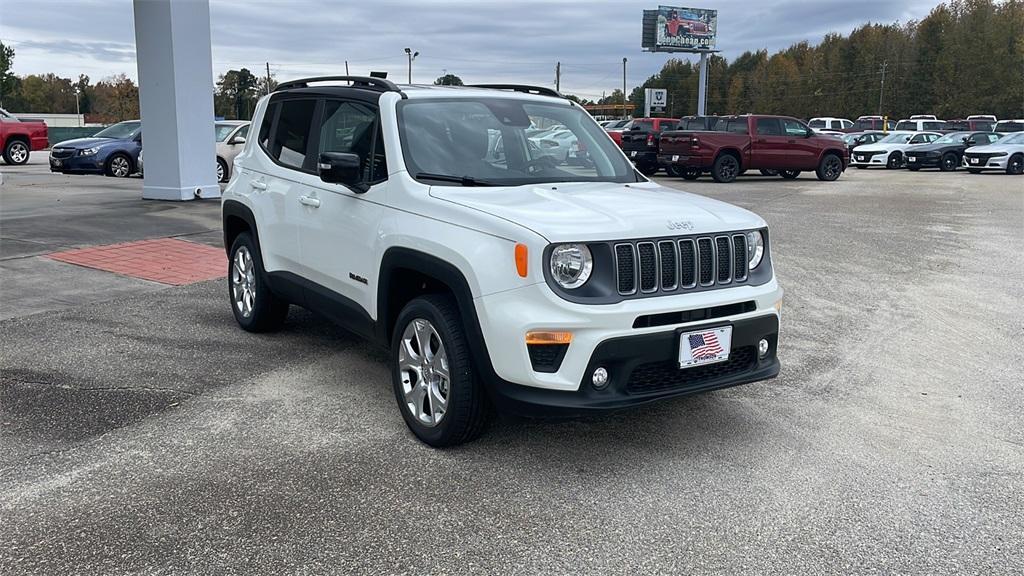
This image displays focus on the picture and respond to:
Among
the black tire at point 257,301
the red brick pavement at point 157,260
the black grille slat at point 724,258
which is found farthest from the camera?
the red brick pavement at point 157,260

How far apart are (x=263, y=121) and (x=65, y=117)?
100 metres

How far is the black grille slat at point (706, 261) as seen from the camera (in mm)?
4094

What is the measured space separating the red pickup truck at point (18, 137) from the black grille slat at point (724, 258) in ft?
83.3

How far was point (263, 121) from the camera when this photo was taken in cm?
618

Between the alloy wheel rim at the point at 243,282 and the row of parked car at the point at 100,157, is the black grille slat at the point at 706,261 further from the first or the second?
the row of parked car at the point at 100,157

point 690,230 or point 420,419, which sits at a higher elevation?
point 690,230

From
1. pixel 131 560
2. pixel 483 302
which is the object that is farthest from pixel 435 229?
pixel 131 560

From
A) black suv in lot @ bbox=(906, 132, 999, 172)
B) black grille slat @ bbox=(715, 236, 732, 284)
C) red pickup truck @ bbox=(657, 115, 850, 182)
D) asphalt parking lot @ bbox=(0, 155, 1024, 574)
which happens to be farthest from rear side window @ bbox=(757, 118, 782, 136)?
black grille slat @ bbox=(715, 236, 732, 284)

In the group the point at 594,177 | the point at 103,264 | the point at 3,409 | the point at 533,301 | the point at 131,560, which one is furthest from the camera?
the point at 103,264

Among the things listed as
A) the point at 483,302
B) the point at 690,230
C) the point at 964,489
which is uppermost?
the point at 690,230

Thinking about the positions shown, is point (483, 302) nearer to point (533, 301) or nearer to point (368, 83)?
point (533, 301)

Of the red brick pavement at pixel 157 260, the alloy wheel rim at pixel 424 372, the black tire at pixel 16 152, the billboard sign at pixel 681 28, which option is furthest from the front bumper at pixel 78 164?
the billboard sign at pixel 681 28

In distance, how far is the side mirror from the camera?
454cm

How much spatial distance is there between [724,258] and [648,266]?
20.3 inches
